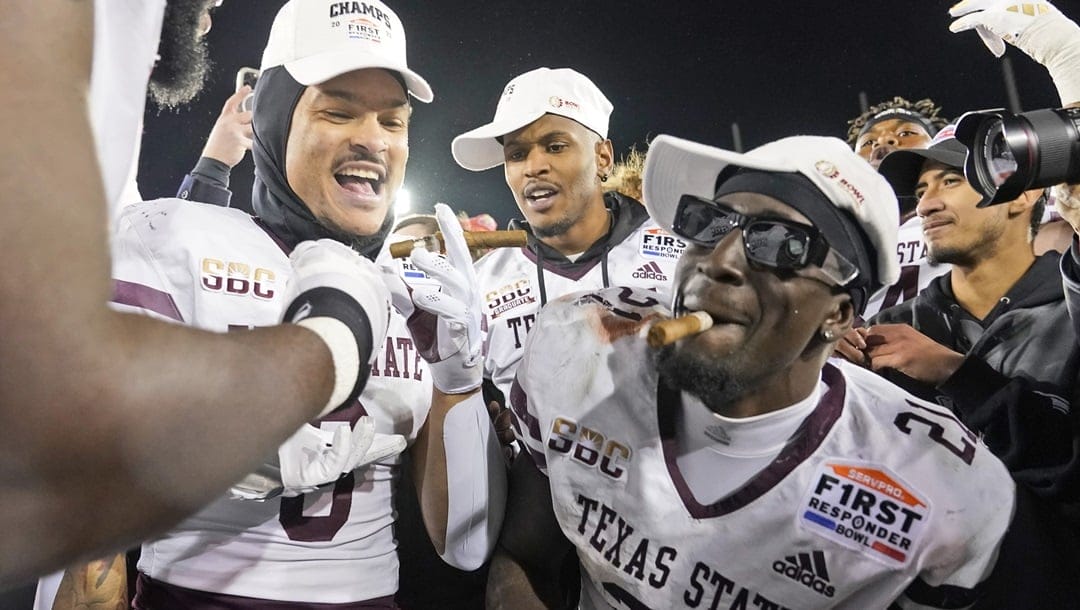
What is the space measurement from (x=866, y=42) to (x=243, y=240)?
7414 millimetres

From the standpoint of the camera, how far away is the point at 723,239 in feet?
5.38

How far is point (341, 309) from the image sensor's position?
0.85m

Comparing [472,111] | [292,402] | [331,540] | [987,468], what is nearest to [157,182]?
[472,111]

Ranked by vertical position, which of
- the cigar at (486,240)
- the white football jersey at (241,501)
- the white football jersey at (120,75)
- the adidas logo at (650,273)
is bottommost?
the white football jersey at (241,501)

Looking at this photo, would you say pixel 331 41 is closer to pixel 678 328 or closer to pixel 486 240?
pixel 486 240

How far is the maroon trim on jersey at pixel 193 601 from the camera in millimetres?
1585

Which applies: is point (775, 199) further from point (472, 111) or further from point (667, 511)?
point (472, 111)

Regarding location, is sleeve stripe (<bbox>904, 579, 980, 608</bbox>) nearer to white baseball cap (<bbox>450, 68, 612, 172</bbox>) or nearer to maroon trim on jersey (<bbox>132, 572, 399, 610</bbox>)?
maroon trim on jersey (<bbox>132, 572, 399, 610</bbox>)

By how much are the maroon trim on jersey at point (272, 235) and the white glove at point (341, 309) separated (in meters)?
0.84

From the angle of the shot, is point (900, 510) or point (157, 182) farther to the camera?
point (157, 182)

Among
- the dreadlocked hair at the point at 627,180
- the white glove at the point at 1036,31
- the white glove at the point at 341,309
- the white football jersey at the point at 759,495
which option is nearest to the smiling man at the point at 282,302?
the white football jersey at the point at 759,495

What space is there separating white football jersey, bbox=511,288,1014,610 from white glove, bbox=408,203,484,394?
0.60ft

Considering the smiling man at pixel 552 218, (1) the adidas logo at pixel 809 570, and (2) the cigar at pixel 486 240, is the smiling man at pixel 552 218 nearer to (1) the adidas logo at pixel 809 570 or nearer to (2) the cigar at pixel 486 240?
(2) the cigar at pixel 486 240

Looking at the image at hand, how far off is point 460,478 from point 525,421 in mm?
Answer: 225
